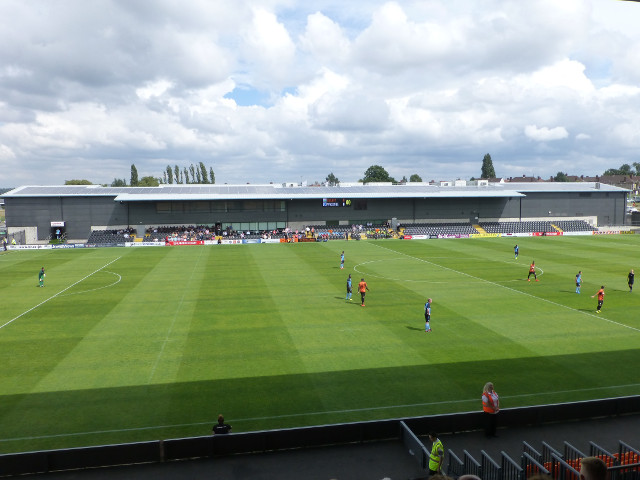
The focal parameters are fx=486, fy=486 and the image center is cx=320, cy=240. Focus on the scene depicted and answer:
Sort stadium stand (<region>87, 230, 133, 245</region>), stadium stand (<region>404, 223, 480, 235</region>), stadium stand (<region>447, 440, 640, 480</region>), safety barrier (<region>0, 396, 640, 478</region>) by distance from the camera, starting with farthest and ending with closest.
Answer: stadium stand (<region>404, 223, 480, 235</region>), stadium stand (<region>87, 230, 133, 245</region>), safety barrier (<region>0, 396, 640, 478</region>), stadium stand (<region>447, 440, 640, 480</region>)

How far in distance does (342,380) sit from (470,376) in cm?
471

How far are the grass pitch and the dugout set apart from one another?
97.4ft

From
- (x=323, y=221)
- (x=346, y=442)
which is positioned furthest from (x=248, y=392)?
(x=323, y=221)

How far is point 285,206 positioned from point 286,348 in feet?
181

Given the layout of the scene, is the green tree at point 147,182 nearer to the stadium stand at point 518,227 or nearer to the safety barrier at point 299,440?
the stadium stand at point 518,227

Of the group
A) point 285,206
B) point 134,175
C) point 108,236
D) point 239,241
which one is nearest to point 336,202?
point 285,206

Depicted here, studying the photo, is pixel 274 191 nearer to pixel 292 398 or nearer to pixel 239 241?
pixel 239 241

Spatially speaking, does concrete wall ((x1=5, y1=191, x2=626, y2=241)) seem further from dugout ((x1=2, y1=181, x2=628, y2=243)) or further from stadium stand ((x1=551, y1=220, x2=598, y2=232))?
stadium stand ((x1=551, y1=220, x2=598, y2=232))

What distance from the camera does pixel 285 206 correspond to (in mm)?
75500

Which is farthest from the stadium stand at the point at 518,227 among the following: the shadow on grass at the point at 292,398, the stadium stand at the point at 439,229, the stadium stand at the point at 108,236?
the shadow on grass at the point at 292,398

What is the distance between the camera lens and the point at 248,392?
1680 cm

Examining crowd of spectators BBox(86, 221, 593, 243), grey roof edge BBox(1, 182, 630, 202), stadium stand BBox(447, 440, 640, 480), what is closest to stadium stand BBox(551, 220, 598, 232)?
grey roof edge BBox(1, 182, 630, 202)

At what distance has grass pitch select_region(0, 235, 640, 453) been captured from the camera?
50.8ft

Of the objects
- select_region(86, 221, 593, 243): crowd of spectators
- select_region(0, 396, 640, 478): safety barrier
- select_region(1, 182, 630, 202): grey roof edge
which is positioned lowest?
select_region(0, 396, 640, 478): safety barrier
